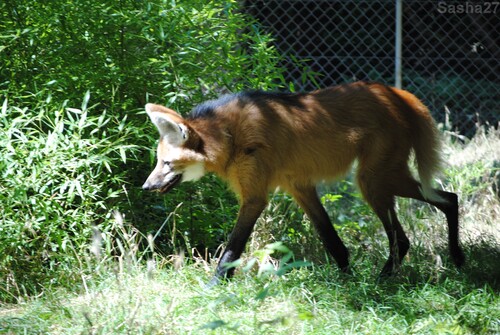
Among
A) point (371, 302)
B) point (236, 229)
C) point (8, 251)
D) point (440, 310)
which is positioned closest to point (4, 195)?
point (8, 251)

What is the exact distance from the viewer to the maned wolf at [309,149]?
374cm

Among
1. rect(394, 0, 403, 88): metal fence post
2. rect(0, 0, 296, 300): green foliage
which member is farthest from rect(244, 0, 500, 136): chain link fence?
rect(0, 0, 296, 300): green foliage

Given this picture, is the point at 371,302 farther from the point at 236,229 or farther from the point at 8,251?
the point at 8,251

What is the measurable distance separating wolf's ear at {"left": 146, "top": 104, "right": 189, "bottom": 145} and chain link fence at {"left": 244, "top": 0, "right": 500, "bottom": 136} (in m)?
3.28

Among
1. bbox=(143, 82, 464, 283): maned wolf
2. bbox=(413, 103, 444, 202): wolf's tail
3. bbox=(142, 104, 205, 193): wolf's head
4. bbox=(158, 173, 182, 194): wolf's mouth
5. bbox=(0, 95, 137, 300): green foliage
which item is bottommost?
bbox=(0, 95, 137, 300): green foliage

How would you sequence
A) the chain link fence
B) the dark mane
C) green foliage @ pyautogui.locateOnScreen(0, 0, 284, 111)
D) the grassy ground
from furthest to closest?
the chain link fence, green foliage @ pyautogui.locateOnScreen(0, 0, 284, 111), the dark mane, the grassy ground

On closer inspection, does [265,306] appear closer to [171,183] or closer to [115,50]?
[171,183]

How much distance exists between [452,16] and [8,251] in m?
4.98

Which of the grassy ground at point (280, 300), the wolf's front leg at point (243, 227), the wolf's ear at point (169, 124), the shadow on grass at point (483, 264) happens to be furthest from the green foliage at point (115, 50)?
the shadow on grass at point (483, 264)

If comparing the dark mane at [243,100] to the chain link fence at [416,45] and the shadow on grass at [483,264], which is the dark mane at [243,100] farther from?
the chain link fence at [416,45]

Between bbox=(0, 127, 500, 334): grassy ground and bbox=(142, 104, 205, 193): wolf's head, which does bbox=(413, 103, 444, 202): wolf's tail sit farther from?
bbox=(142, 104, 205, 193): wolf's head

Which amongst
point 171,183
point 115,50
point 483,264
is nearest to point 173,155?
point 171,183

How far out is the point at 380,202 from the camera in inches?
154

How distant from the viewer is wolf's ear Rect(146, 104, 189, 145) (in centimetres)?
359
